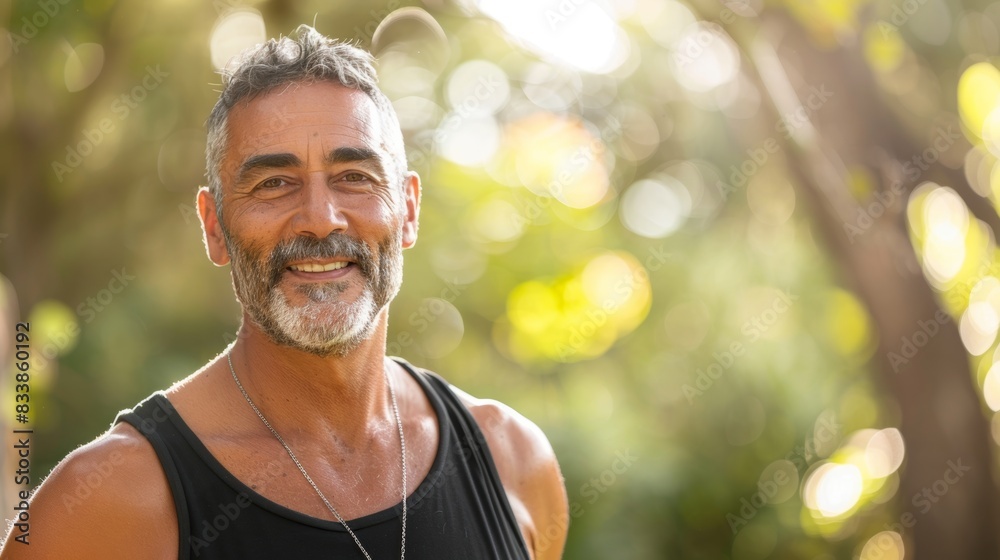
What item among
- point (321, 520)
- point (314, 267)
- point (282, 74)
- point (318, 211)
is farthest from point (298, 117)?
point (321, 520)

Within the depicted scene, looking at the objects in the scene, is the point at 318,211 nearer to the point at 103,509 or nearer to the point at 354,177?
the point at 354,177

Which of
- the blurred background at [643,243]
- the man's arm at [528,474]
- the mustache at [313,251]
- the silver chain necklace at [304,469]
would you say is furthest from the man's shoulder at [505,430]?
the blurred background at [643,243]

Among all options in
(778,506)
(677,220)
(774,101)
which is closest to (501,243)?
(677,220)

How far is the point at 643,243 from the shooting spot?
377 inches

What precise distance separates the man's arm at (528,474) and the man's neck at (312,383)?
333 mm

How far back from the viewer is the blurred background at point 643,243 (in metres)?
5.81

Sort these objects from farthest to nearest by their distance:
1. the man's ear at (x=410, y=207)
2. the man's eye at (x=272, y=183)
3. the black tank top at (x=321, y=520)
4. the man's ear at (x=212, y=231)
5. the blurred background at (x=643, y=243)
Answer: the blurred background at (x=643, y=243) → the man's ear at (x=410, y=207) → the man's ear at (x=212, y=231) → the man's eye at (x=272, y=183) → the black tank top at (x=321, y=520)

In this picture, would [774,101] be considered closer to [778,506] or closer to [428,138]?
[428,138]

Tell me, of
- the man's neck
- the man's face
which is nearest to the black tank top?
the man's neck

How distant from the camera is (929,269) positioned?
244 inches

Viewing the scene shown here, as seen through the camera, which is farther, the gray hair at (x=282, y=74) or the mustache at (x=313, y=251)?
the gray hair at (x=282, y=74)

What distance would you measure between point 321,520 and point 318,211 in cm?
66

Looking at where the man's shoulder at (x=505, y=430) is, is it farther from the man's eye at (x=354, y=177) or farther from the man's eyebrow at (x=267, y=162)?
the man's eyebrow at (x=267, y=162)

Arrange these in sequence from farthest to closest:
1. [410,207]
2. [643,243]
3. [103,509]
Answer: [643,243], [410,207], [103,509]
